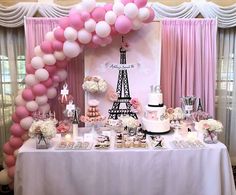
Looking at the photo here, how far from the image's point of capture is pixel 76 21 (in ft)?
9.32

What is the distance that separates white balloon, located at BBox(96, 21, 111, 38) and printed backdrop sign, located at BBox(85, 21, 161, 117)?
45cm

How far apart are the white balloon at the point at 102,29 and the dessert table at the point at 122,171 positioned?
1252 mm

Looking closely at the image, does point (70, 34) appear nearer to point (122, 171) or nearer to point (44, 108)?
point (44, 108)

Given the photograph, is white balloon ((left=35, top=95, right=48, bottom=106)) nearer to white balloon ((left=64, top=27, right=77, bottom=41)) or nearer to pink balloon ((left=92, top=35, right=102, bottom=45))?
white balloon ((left=64, top=27, right=77, bottom=41))

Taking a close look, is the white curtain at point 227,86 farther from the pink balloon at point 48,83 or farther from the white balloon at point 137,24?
the pink balloon at point 48,83

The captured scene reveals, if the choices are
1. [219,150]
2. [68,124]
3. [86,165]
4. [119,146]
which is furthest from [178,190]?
[68,124]

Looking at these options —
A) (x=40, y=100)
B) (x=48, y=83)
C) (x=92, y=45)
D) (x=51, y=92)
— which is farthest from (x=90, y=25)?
(x=40, y=100)

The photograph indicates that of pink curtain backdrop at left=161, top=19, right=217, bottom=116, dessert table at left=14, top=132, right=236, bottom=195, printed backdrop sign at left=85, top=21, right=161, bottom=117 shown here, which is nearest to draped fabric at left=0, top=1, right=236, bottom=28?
pink curtain backdrop at left=161, top=19, right=217, bottom=116

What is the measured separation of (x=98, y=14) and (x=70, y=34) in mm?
374

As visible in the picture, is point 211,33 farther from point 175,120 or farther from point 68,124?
point 68,124

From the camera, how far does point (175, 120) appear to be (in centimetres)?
299

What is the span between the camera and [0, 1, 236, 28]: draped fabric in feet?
11.7

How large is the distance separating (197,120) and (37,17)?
249 centimetres

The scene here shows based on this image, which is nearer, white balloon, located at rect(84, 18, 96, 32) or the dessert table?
the dessert table
